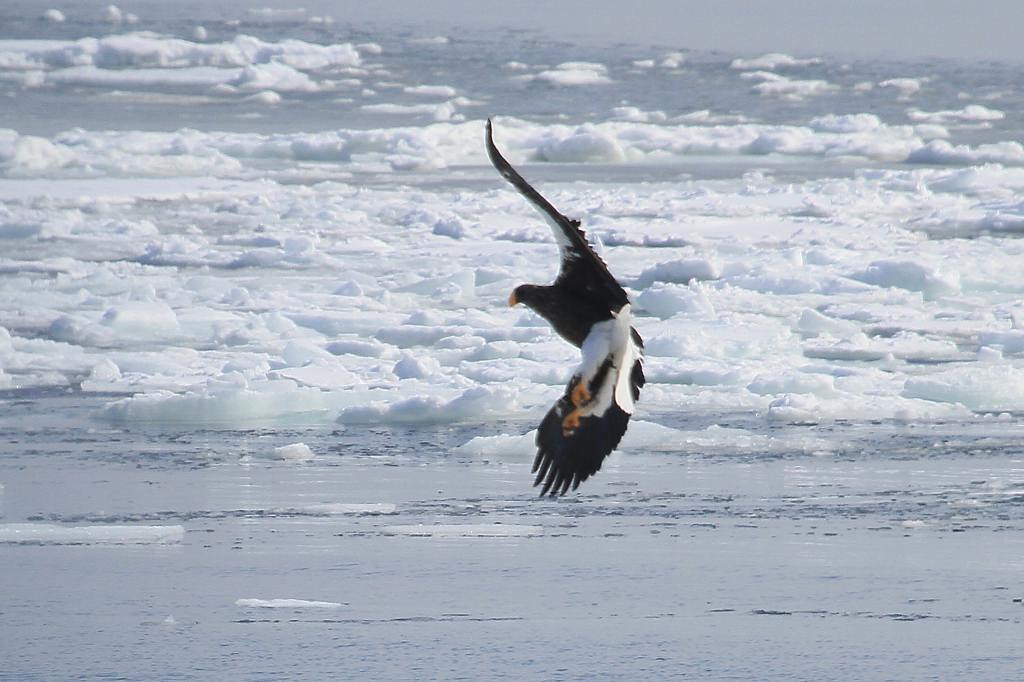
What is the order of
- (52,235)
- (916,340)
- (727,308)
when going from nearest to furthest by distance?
1. (916,340)
2. (727,308)
3. (52,235)

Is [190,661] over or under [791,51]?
under

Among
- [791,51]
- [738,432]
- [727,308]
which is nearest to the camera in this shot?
[738,432]

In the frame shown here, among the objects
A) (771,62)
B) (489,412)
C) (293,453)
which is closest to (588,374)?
(293,453)

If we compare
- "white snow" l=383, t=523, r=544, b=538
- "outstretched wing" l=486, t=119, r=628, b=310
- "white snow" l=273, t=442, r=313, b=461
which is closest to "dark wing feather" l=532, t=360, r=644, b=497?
→ "outstretched wing" l=486, t=119, r=628, b=310

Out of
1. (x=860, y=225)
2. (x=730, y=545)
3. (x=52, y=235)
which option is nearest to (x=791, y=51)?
(x=860, y=225)

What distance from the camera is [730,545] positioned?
22.4 feet

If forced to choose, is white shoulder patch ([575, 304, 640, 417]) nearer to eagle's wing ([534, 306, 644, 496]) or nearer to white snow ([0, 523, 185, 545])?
eagle's wing ([534, 306, 644, 496])

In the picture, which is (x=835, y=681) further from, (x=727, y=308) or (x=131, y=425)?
(x=727, y=308)

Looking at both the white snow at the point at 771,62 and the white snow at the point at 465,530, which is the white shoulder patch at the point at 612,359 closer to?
the white snow at the point at 465,530

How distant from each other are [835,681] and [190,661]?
1952 millimetres

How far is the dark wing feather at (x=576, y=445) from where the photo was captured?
4566 mm

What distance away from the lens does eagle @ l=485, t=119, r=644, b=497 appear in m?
4.54

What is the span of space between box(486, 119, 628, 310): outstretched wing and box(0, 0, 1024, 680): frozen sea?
130 centimetres

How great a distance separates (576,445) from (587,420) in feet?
0.23
